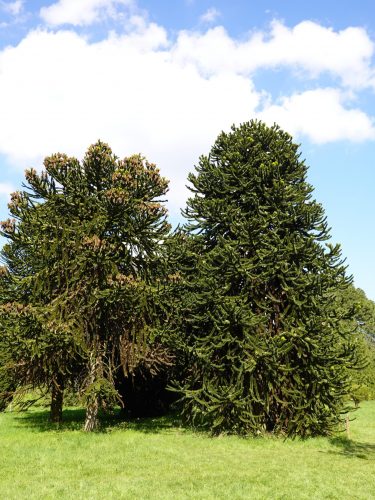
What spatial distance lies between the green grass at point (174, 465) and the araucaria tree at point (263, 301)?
55.1 inches

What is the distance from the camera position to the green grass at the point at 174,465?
29.7 ft

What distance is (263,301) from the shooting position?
1706cm

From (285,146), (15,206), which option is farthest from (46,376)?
(285,146)

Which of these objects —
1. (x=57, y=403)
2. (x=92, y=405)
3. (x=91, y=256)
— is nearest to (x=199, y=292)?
(x=91, y=256)

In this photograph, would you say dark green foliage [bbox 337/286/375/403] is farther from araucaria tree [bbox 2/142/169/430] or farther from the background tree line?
araucaria tree [bbox 2/142/169/430]

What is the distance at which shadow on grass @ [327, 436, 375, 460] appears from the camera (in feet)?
44.6

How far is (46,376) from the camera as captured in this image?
16.5m

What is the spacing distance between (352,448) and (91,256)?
1117 centimetres

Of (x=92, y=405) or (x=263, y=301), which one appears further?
(x=263, y=301)

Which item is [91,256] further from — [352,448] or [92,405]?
[352,448]

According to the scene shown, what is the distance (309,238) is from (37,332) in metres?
10.3

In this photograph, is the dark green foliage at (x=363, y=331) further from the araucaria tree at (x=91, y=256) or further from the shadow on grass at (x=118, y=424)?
the araucaria tree at (x=91, y=256)

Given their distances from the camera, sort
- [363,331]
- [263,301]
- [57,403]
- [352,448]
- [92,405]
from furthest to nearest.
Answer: [363,331] → [57,403] → [263,301] → [92,405] → [352,448]

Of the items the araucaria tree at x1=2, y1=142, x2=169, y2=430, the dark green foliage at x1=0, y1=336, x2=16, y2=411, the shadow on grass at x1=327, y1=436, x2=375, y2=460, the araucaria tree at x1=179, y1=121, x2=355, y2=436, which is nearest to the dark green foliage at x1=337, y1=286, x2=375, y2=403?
the shadow on grass at x1=327, y1=436, x2=375, y2=460
